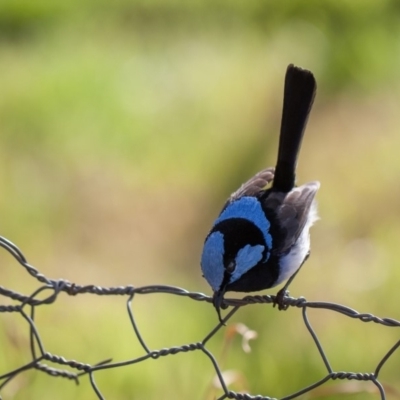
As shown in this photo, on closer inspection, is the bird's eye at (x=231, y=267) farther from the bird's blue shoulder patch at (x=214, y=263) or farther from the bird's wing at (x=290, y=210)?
the bird's wing at (x=290, y=210)

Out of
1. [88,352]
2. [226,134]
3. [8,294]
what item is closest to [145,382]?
[88,352]

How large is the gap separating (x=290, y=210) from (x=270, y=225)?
159 mm

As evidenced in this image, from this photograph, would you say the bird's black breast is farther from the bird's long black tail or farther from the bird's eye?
the bird's long black tail

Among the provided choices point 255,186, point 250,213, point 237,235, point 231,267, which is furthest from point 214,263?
point 255,186

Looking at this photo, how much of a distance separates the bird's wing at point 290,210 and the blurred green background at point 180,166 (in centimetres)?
49

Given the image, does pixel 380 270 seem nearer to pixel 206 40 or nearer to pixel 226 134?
pixel 226 134

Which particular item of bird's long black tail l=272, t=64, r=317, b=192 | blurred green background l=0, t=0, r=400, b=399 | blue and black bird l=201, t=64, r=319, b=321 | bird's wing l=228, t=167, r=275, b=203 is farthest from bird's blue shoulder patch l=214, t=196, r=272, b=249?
blurred green background l=0, t=0, r=400, b=399

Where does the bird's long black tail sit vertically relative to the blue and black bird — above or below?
above

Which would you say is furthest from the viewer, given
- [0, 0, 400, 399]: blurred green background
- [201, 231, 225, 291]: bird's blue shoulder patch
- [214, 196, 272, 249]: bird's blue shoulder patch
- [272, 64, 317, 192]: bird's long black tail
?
[0, 0, 400, 399]: blurred green background

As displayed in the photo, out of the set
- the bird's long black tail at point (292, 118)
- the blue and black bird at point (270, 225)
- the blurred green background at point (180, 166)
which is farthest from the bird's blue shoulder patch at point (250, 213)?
the blurred green background at point (180, 166)

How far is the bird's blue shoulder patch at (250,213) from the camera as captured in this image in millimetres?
2803

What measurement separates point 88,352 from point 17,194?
1611 millimetres

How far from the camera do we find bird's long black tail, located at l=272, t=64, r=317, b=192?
3.04 m

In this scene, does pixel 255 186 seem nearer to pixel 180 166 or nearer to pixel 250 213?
pixel 250 213
